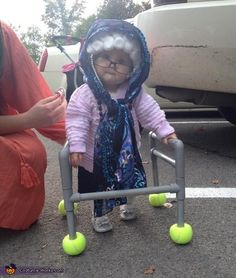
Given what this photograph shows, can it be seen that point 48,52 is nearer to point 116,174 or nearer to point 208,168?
point 208,168

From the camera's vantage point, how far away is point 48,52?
18.3 feet

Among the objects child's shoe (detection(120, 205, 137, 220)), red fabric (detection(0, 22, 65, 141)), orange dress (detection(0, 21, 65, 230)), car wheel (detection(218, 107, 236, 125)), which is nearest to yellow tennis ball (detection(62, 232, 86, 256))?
orange dress (detection(0, 21, 65, 230))

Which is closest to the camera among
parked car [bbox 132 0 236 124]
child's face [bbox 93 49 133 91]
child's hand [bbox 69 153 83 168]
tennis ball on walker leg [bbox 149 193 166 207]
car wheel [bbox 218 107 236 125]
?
child's hand [bbox 69 153 83 168]

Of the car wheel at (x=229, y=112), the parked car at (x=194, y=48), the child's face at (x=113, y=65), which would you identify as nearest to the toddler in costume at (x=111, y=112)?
the child's face at (x=113, y=65)

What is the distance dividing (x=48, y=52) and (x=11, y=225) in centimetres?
363

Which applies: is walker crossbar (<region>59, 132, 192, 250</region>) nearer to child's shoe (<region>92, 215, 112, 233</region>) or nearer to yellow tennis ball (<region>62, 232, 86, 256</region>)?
yellow tennis ball (<region>62, 232, 86, 256</region>)

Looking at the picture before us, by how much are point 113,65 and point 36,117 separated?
45cm

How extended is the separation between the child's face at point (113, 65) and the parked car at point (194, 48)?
1048 mm

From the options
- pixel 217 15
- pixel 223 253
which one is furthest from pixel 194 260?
pixel 217 15

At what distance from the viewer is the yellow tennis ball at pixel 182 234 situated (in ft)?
7.08

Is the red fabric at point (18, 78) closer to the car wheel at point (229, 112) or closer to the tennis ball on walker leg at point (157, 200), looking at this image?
the tennis ball on walker leg at point (157, 200)

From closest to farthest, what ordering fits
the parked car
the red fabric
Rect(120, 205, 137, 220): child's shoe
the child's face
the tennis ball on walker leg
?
the child's face, the red fabric, Rect(120, 205, 137, 220): child's shoe, the tennis ball on walker leg, the parked car

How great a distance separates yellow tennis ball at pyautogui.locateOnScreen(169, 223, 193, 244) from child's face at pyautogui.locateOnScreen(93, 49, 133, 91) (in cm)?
77

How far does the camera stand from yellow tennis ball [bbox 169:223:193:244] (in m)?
2.16
